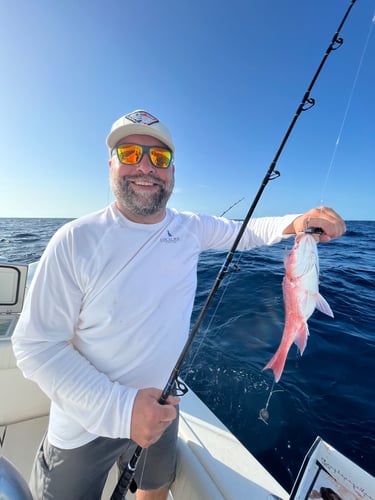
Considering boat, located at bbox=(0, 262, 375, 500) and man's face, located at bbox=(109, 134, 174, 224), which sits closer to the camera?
boat, located at bbox=(0, 262, 375, 500)

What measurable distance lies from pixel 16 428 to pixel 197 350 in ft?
7.90

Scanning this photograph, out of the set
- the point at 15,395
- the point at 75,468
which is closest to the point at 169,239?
the point at 75,468

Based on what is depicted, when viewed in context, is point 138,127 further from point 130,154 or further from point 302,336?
point 302,336

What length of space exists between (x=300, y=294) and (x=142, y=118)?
142cm

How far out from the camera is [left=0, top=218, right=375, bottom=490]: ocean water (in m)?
2.54

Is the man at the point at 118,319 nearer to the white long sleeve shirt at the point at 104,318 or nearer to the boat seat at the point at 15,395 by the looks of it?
the white long sleeve shirt at the point at 104,318

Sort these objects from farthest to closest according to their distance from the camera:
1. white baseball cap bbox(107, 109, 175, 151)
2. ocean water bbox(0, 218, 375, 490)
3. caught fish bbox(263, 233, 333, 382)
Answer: ocean water bbox(0, 218, 375, 490) → white baseball cap bbox(107, 109, 175, 151) → caught fish bbox(263, 233, 333, 382)

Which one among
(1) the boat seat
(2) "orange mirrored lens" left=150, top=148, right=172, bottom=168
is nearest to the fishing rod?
(2) "orange mirrored lens" left=150, top=148, right=172, bottom=168

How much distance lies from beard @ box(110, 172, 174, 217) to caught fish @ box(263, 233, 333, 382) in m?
0.85

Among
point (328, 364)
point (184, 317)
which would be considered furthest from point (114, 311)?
point (328, 364)

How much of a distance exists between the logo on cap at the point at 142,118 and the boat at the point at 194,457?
167 cm

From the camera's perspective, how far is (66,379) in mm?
1142

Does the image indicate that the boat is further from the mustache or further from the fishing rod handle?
the mustache

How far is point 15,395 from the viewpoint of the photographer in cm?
244
